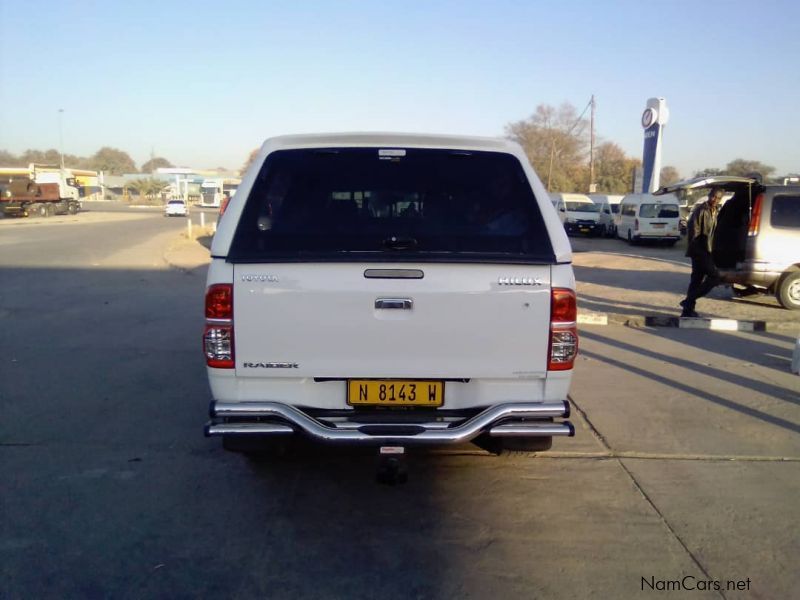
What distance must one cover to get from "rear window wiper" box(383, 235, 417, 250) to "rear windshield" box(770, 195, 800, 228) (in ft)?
31.3

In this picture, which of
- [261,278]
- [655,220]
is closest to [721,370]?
[261,278]

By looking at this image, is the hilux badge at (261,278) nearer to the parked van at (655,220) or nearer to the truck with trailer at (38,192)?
the parked van at (655,220)

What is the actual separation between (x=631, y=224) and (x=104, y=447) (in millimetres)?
28313

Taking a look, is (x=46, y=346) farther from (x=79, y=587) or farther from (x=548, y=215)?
(x=548, y=215)

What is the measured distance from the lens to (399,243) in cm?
362

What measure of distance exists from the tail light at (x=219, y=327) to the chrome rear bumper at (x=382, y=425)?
255 millimetres

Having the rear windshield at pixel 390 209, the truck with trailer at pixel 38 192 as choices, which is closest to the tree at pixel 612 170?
the truck with trailer at pixel 38 192

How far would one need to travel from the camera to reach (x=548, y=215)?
3.78 m

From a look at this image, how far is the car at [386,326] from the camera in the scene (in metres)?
3.52

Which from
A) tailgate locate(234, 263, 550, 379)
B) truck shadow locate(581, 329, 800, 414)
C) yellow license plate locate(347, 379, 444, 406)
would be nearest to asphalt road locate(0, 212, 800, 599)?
truck shadow locate(581, 329, 800, 414)

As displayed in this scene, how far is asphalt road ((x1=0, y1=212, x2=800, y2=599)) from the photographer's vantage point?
3.26m

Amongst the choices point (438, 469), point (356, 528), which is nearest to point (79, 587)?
point (356, 528)

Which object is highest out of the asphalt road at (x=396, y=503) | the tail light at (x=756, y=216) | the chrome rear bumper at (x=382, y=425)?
the tail light at (x=756, y=216)

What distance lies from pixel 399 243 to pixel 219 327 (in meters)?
1.08
